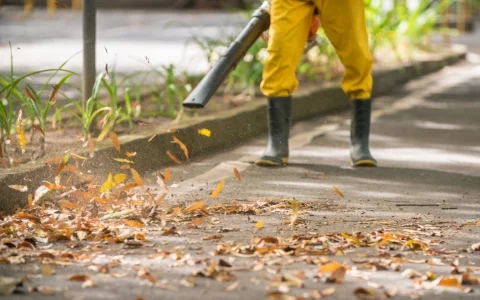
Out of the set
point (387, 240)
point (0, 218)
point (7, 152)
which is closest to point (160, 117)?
point (7, 152)

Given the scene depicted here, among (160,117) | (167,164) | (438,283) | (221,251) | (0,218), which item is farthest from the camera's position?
(160,117)

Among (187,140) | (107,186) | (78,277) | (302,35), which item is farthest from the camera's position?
(187,140)

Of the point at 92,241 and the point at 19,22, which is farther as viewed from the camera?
the point at 19,22

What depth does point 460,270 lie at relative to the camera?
13.4 ft

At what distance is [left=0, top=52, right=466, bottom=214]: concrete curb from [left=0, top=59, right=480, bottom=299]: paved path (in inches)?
6.1

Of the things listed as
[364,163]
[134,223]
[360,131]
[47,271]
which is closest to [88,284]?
[47,271]

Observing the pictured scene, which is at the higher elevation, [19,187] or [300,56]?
[300,56]

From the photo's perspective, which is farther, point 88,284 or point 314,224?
point 314,224

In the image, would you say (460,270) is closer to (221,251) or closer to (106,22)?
(221,251)

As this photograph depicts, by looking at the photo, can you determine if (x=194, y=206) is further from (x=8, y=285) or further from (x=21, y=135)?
(x=8, y=285)

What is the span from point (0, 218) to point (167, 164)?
1.83 metres

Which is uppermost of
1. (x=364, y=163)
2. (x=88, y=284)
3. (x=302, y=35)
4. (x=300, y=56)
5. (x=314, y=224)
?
(x=302, y=35)

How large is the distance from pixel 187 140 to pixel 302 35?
38.4 inches

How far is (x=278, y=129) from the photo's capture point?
6.81 m
